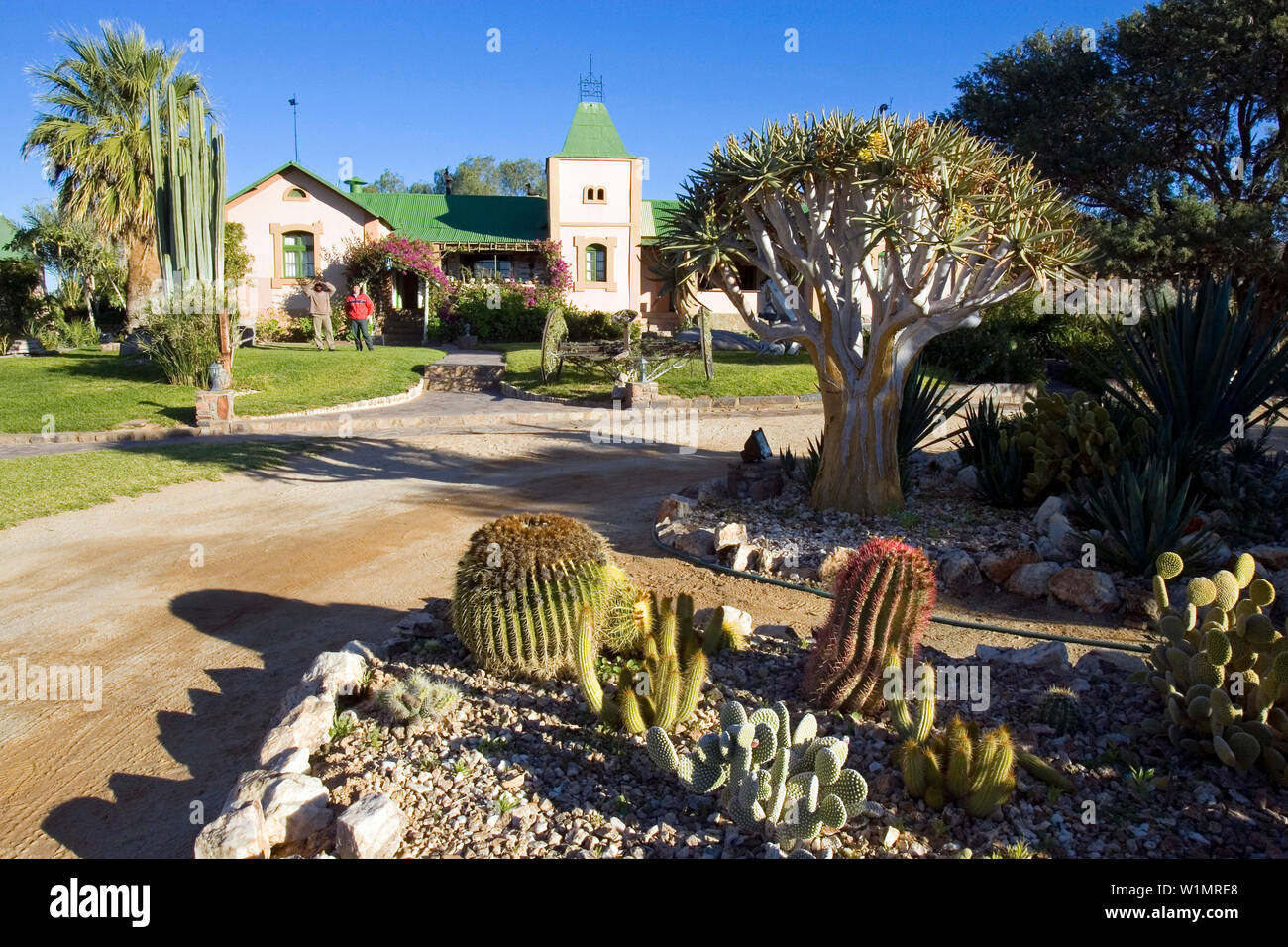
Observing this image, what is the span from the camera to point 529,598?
431cm

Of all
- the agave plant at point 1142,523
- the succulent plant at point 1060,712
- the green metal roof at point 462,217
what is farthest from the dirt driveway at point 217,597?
the green metal roof at point 462,217

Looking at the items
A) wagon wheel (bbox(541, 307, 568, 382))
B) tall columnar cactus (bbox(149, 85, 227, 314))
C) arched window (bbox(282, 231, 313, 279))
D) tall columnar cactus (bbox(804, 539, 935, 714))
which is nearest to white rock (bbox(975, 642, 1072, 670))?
tall columnar cactus (bbox(804, 539, 935, 714))

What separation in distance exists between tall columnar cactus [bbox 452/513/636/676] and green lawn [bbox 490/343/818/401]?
41.8 feet

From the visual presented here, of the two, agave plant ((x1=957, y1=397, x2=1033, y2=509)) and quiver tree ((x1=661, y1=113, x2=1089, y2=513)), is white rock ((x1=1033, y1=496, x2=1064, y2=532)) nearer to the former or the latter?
agave plant ((x1=957, y1=397, x2=1033, y2=509))

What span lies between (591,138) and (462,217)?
545 cm

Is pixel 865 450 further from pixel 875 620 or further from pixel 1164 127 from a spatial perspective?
pixel 1164 127

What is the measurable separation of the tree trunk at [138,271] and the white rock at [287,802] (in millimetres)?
25982

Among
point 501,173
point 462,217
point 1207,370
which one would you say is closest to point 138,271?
point 462,217

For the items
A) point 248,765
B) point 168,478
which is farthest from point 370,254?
point 248,765

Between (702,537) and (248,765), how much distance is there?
3.62 meters

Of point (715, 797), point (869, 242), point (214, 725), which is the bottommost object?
point (214, 725)

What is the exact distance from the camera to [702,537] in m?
6.81

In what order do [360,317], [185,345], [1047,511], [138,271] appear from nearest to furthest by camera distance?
[1047,511], [185,345], [360,317], [138,271]
